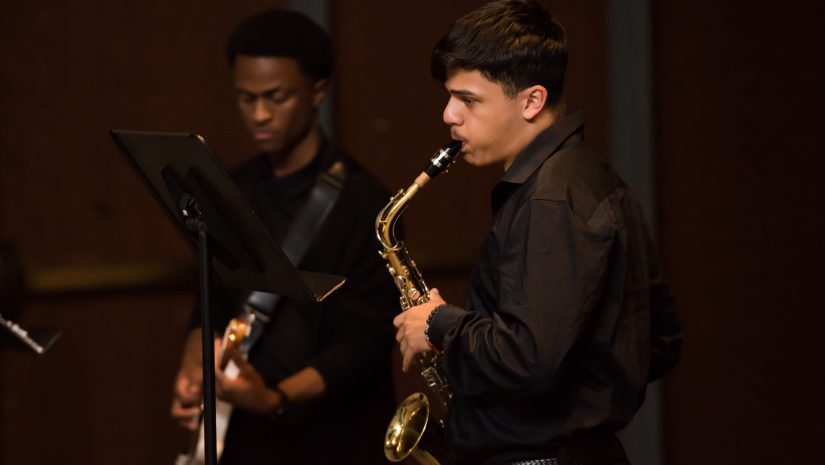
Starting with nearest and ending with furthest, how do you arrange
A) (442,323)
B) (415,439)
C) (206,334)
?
(442,323) < (206,334) < (415,439)

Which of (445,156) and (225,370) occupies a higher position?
(445,156)

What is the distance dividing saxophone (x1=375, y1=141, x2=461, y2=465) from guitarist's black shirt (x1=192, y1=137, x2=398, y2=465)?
0.28 m

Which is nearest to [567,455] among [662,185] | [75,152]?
[75,152]

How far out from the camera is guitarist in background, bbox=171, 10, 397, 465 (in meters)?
2.86

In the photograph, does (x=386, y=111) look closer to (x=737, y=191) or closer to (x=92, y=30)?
(x=92, y=30)

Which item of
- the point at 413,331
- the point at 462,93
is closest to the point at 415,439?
the point at 413,331

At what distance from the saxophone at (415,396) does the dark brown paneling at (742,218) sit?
232 centimetres

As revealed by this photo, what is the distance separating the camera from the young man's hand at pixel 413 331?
7.27 feet

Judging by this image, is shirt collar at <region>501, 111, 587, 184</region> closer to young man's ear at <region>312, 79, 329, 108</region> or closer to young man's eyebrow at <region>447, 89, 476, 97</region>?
young man's eyebrow at <region>447, 89, 476, 97</region>

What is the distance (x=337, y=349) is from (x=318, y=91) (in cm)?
69

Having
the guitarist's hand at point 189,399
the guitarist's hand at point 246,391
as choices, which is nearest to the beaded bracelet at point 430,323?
the guitarist's hand at point 246,391

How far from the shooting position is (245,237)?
2.34 m

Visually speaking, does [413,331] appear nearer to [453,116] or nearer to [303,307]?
[453,116]

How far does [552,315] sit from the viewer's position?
2029 millimetres
